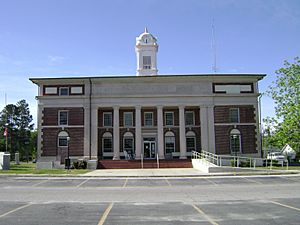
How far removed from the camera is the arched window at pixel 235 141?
39938 mm

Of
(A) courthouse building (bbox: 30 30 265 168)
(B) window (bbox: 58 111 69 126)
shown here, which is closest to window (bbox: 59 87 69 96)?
(A) courthouse building (bbox: 30 30 265 168)

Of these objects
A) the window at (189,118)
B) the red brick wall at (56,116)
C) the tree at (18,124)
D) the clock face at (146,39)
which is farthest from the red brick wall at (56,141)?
the tree at (18,124)

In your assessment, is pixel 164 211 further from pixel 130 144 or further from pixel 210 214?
pixel 130 144

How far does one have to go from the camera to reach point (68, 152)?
3688 cm

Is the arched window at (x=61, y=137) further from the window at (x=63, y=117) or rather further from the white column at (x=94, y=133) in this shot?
→ the white column at (x=94, y=133)

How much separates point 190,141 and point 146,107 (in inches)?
274

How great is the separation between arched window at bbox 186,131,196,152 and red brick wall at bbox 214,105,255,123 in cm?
366

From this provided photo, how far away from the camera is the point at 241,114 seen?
40250 mm

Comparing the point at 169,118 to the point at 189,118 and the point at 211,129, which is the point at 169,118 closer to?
the point at 189,118

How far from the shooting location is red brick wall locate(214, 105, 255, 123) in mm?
40188

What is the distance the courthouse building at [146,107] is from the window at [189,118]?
5.29 ft

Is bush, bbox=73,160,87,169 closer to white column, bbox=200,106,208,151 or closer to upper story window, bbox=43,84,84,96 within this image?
upper story window, bbox=43,84,84,96

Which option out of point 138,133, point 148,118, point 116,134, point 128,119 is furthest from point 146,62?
point 116,134

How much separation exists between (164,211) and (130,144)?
31656 mm
